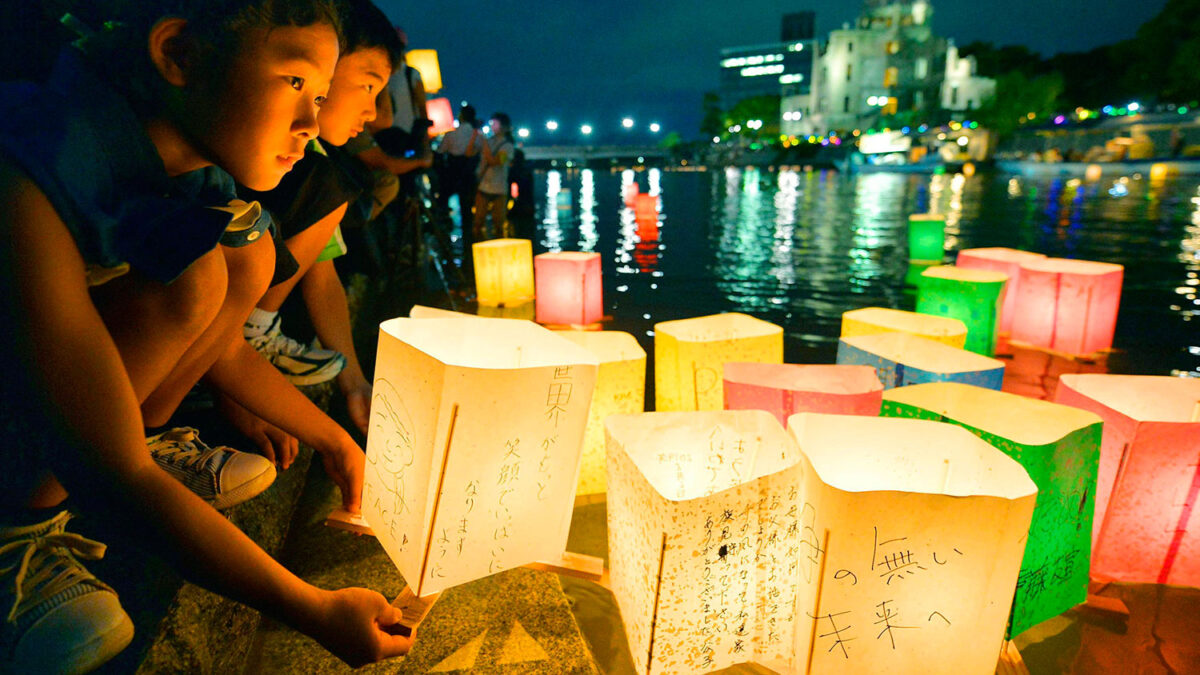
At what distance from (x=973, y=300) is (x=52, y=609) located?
412 centimetres

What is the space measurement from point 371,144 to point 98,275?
284 cm

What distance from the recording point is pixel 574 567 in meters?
1.66

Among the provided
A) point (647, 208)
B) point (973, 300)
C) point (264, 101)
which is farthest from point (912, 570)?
point (647, 208)

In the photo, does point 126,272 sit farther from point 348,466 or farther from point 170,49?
point 348,466

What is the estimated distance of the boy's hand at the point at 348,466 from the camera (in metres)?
1.70

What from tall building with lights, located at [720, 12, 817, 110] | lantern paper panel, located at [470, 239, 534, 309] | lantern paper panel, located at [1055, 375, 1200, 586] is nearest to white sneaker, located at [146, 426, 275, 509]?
lantern paper panel, located at [1055, 375, 1200, 586]

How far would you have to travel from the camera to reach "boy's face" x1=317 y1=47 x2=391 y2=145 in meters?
1.64

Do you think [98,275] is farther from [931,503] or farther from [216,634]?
[931,503]

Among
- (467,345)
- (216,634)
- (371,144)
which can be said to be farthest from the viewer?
(371,144)

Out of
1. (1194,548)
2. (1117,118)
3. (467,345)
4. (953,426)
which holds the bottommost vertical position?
(1194,548)

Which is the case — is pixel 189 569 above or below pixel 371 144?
below

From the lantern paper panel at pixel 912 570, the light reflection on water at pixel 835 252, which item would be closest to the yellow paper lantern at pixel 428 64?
the light reflection on water at pixel 835 252

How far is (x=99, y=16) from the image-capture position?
1.00 meters

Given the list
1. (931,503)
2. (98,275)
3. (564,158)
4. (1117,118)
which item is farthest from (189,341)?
(564,158)
